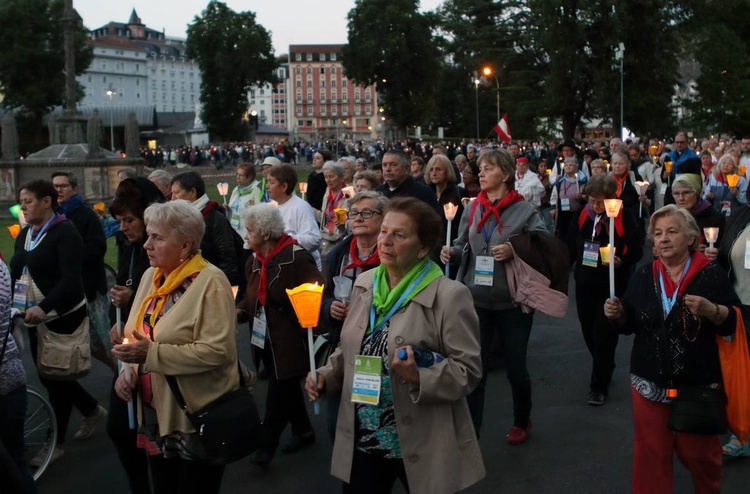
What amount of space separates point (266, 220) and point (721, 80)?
45.5 metres

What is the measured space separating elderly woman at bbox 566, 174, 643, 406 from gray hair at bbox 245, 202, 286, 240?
2.65 metres

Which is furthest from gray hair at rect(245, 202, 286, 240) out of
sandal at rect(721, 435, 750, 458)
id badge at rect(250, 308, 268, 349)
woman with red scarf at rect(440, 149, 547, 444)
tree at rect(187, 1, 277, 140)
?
tree at rect(187, 1, 277, 140)

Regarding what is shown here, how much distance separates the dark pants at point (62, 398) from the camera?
20.2 feet

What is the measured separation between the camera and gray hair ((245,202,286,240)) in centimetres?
561

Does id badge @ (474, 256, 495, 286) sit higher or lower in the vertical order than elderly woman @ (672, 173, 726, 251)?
lower

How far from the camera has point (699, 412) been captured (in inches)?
163

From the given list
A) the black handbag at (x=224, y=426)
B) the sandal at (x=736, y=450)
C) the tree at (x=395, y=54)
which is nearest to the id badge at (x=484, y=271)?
the sandal at (x=736, y=450)

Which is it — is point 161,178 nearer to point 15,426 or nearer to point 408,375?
point 15,426

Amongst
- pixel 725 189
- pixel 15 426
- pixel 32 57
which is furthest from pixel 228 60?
pixel 15 426

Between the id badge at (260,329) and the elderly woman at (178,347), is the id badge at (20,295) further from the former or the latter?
the elderly woman at (178,347)

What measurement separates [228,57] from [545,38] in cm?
3893

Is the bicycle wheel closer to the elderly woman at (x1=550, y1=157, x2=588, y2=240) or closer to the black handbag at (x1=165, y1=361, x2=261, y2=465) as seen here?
the black handbag at (x1=165, y1=361, x2=261, y2=465)

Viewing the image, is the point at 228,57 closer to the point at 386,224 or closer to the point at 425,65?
the point at 425,65

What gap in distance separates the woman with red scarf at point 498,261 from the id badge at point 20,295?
3.03 metres
